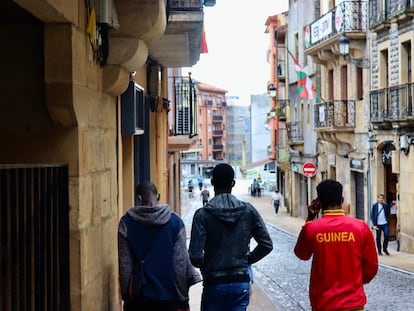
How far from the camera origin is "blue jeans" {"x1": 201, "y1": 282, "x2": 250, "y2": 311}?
5352mm

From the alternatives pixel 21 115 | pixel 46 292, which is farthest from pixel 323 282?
pixel 21 115

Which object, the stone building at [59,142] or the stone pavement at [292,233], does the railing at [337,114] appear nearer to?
the stone pavement at [292,233]

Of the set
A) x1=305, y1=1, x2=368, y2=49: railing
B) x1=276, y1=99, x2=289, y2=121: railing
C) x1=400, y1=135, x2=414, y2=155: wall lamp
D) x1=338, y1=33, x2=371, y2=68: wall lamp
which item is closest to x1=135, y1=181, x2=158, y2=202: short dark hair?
x1=400, y1=135, x2=414, y2=155: wall lamp

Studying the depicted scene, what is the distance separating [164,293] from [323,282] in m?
1.28

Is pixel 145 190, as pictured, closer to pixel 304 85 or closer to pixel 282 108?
pixel 304 85

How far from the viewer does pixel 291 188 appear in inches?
1700

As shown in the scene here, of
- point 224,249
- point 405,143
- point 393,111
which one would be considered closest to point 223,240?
point 224,249

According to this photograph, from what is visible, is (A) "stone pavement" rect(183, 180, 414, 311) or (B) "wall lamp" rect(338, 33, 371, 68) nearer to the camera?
(A) "stone pavement" rect(183, 180, 414, 311)

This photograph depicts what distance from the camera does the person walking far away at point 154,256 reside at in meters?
5.71

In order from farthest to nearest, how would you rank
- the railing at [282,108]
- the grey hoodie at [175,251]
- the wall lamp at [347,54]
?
the railing at [282,108]
the wall lamp at [347,54]
the grey hoodie at [175,251]

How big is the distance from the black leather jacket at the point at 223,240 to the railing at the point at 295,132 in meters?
34.0

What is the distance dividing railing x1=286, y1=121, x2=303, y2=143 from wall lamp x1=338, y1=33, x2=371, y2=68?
11214 mm

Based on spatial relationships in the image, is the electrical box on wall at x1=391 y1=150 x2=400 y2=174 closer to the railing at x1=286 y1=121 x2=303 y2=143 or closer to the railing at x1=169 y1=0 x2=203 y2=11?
the railing at x1=169 y1=0 x2=203 y2=11

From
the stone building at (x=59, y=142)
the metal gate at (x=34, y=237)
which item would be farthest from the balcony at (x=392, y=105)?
the metal gate at (x=34, y=237)
